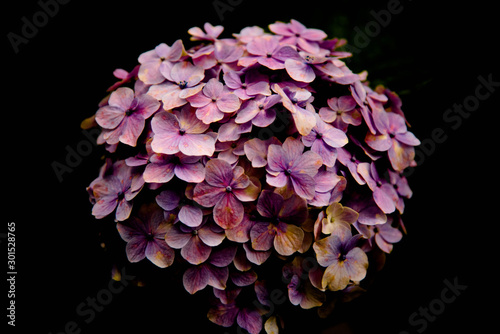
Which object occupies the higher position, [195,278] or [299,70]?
[299,70]

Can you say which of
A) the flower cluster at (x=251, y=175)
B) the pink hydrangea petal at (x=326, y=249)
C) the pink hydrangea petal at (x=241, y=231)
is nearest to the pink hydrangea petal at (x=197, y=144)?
the flower cluster at (x=251, y=175)

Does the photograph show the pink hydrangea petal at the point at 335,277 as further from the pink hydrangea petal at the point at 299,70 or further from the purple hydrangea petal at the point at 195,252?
the pink hydrangea petal at the point at 299,70

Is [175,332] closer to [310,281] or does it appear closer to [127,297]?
[127,297]

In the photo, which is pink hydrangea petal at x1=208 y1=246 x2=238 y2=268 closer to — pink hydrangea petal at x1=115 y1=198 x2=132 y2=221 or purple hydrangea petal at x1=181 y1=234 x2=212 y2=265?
purple hydrangea petal at x1=181 y1=234 x2=212 y2=265

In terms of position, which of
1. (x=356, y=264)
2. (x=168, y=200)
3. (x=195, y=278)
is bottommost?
(x=356, y=264)

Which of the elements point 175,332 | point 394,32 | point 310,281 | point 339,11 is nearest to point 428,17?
point 394,32

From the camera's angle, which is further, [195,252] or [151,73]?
[151,73]

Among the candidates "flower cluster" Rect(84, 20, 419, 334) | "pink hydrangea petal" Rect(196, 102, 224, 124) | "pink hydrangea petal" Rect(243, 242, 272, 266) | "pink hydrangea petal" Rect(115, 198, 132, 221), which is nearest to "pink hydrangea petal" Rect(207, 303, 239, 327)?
"flower cluster" Rect(84, 20, 419, 334)

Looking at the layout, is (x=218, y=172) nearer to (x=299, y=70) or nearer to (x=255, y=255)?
(x=255, y=255)

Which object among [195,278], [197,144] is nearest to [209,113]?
[197,144]
